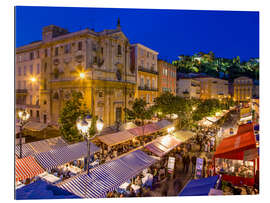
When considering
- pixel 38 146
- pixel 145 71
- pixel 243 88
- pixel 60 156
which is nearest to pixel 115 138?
pixel 60 156

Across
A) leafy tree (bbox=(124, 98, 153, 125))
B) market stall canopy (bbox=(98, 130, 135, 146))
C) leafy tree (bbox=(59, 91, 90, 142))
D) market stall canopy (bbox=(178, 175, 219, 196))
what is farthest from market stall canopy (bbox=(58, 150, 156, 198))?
leafy tree (bbox=(124, 98, 153, 125))

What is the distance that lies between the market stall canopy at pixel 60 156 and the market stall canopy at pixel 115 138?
1.26 m

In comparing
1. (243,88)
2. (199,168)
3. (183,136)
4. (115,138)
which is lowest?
(199,168)

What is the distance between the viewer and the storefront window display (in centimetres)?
688

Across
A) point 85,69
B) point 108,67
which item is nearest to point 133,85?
Result: point 108,67

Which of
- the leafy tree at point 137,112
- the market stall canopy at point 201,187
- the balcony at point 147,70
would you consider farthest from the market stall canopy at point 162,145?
the balcony at point 147,70

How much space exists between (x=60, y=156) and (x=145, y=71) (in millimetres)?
11487

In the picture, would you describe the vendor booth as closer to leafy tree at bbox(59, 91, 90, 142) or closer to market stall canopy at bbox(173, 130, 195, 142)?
market stall canopy at bbox(173, 130, 195, 142)

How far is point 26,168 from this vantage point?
5.79 meters

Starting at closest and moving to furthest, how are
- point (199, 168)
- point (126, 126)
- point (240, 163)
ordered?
point (240, 163)
point (199, 168)
point (126, 126)

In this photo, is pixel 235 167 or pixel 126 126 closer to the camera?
pixel 235 167

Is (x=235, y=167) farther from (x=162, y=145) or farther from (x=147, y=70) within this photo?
(x=147, y=70)

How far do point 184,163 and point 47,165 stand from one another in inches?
237

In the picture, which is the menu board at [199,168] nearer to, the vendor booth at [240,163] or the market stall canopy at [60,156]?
the vendor booth at [240,163]
